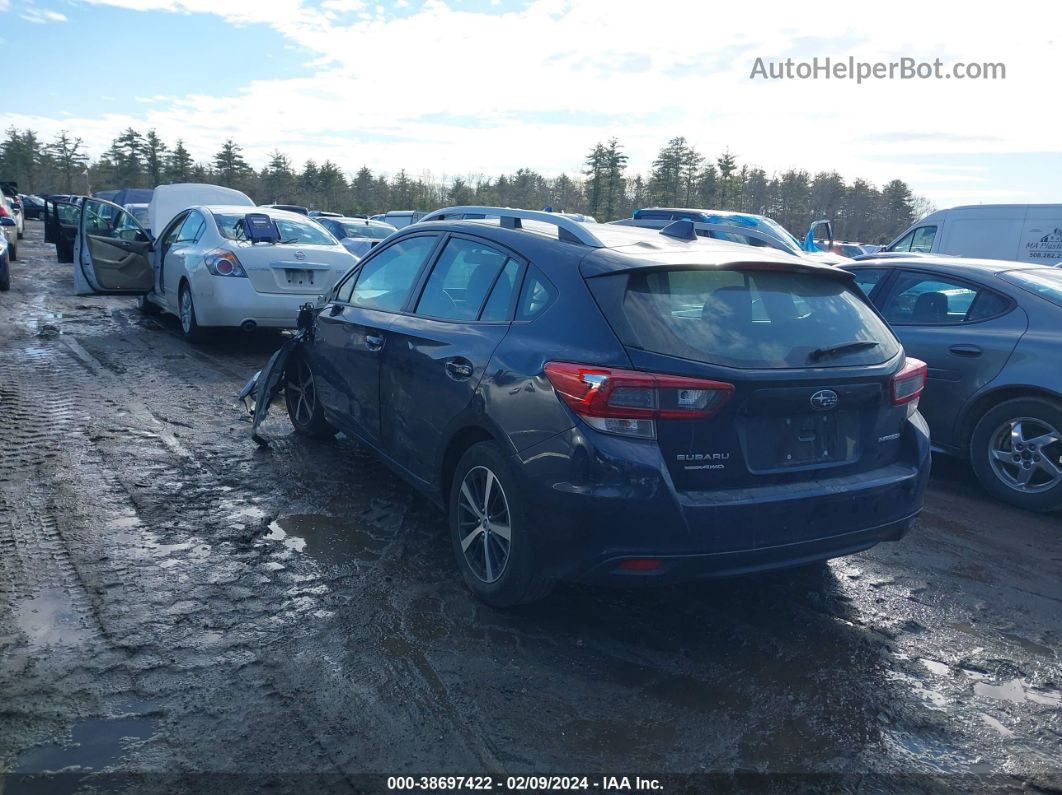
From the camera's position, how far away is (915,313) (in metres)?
6.31

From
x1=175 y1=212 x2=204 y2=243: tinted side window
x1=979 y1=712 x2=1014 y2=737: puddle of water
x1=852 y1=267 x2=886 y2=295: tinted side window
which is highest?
x1=175 y1=212 x2=204 y2=243: tinted side window

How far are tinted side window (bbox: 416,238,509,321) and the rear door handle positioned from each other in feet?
0.79

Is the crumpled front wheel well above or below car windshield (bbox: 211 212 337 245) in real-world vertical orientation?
below

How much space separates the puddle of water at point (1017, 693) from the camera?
3.23 metres

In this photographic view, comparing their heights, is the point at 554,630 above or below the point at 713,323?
below

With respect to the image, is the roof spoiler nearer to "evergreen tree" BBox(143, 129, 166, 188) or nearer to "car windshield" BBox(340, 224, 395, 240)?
"car windshield" BBox(340, 224, 395, 240)

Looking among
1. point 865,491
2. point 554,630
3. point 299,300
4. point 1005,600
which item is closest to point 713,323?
point 865,491

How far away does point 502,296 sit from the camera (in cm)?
389

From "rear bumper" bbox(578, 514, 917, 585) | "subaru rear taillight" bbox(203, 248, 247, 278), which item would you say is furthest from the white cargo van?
"rear bumper" bbox(578, 514, 917, 585)

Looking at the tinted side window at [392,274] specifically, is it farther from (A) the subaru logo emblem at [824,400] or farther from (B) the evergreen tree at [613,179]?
(B) the evergreen tree at [613,179]

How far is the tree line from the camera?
4375cm

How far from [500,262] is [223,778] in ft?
8.09

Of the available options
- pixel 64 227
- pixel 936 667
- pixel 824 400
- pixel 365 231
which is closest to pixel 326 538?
pixel 824 400

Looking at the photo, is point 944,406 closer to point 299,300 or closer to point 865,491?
point 865,491
